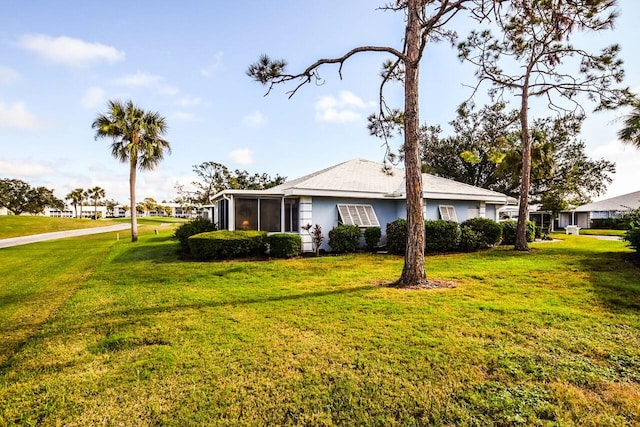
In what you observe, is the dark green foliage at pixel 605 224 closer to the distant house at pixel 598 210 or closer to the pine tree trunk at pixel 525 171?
the distant house at pixel 598 210

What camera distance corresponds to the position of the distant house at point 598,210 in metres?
32.6

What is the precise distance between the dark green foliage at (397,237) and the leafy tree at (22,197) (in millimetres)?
72449

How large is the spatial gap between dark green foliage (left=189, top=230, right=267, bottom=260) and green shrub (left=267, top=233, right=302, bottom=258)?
0.48 metres

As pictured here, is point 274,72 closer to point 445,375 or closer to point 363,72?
point 363,72

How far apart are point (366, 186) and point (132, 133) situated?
550 inches

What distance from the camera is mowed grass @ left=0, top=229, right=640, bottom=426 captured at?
2.83 meters

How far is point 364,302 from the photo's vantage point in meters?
6.16

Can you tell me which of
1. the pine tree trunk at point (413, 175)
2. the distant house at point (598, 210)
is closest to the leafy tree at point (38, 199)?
the pine tree trunk at point (413, 175)

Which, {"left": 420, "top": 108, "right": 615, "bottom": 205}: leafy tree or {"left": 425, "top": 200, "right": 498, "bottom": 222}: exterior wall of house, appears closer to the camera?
{"left": 425, "top": 200, "right": 498, "bottom": 222}: exterior wall of house

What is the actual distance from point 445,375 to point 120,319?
5239mm

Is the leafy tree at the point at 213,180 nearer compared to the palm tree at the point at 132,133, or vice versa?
the palm tree at the point at 132,133

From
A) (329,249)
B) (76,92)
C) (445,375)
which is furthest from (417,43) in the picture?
(76,92)

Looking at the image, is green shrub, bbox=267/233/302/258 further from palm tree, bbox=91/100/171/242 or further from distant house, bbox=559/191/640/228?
distant house, bbox=559/191/640/228

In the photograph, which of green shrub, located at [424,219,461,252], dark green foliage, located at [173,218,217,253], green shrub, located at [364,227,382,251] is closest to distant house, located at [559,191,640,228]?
green shrub, located at [424,219,461,252]
